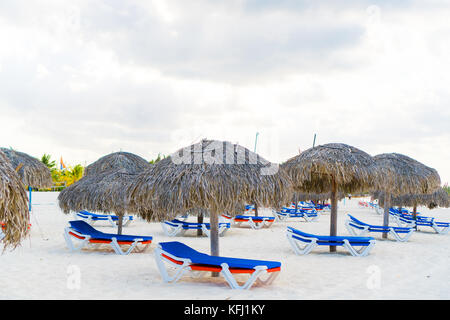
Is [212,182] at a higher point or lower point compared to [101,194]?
higher

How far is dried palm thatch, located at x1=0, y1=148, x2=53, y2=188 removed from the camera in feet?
45.3

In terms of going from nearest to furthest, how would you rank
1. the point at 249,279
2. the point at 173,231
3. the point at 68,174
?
1. the point at 249,279
2. the point at 173,231
3. the point at 68,174

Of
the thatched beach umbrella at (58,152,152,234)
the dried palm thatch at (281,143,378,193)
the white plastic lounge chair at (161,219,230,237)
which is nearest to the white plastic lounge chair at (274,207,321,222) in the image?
the white plastic lounge chair at (161,219,230,237)

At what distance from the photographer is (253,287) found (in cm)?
605

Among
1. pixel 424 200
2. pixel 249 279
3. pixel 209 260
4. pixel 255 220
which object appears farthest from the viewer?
pixel 424 200

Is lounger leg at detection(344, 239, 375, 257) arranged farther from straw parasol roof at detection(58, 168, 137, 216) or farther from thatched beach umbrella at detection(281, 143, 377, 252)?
straw parasol roof at detection(58, 168, 137, 216)

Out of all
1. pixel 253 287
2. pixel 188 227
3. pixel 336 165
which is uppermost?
pixel 336 165

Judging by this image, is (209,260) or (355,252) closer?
(209,260)

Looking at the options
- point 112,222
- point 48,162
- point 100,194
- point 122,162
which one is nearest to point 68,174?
point 48,162

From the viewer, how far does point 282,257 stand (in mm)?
9156

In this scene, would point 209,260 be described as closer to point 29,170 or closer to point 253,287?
point 253,287

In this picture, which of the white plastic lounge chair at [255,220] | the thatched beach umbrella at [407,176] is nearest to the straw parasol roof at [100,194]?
the white plastic lounge chair at [255,220]

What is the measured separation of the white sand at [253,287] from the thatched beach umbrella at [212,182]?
1151 millimetres

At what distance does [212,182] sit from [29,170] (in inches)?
396
